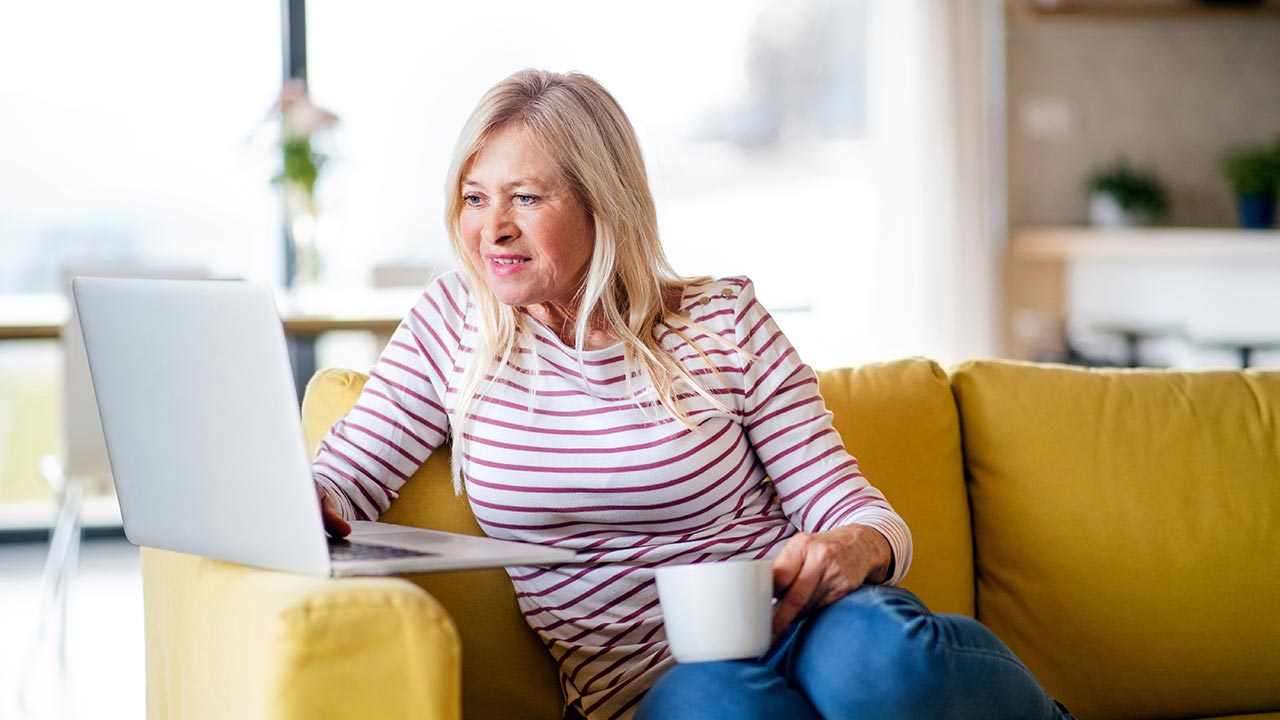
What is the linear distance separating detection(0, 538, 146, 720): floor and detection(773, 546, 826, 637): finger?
1903mm

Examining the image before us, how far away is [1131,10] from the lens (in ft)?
16.7

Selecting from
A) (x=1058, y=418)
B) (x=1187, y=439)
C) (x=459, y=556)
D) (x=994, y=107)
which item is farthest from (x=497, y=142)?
(x=994, y=107)

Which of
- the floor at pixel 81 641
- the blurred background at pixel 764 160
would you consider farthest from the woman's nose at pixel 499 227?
the blurred background at pixel 764 160

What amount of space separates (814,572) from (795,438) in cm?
22

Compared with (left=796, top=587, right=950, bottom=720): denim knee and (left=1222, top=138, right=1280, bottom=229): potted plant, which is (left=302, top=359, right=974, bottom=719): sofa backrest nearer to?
(left=796, top=587, right=950, bottom=720): denim knee

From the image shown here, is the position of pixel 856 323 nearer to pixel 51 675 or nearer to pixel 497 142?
pixel 51 675

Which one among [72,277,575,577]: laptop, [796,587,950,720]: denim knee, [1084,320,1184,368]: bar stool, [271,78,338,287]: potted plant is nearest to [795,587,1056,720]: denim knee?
[796,587,950,720]: denim knee

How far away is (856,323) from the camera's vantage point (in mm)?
5039

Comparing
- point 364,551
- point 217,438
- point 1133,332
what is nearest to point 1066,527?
Answer: point 364,551

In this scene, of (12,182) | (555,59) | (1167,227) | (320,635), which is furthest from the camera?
(1167,227)

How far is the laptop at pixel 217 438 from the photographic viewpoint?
1103mm

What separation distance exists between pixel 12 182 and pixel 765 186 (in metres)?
2.60

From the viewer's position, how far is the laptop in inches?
43.4

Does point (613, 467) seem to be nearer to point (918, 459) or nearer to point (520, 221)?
point (520, 221)
